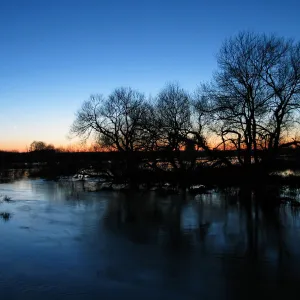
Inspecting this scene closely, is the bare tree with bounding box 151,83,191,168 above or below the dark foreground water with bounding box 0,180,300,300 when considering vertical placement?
above

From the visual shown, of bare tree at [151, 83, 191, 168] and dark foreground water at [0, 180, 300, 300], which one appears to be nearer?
dark foreground water at [0, 180, 300, 300]

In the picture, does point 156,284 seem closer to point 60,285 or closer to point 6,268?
point 60,285

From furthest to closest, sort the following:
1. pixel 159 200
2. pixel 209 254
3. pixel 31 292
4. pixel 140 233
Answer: pixel 159 200 < pixel 140 233 < pixel 209 254 < pixel 31 292

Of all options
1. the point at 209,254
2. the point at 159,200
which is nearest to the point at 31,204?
the point at 159,200

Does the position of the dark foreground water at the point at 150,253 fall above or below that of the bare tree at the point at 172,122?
below

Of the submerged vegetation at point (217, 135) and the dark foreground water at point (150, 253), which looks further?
the submerged vegetation at point (217, 135)

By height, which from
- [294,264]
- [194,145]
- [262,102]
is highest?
[262,102]

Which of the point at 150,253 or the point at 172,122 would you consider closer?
the point at 150,253

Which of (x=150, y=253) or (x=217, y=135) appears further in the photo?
(x=217, y=135)

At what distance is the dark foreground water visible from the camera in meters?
7.13

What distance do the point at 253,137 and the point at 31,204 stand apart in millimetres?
15098

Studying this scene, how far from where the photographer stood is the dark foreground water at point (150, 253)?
7129 millimetres

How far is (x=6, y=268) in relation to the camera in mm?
8430

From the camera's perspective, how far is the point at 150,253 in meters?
9.77
